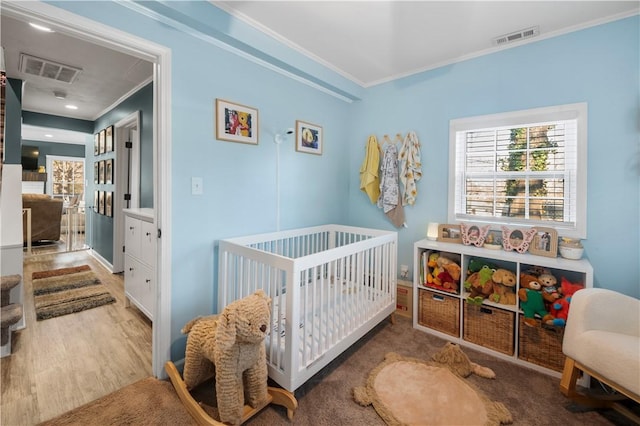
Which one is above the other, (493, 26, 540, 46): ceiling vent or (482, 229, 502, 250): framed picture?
(493, 26, 540, 46): ceiling vent

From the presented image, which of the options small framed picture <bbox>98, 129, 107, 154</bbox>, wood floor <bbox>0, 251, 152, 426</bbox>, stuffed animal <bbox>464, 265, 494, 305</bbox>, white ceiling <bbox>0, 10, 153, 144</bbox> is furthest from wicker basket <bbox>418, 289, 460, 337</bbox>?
small framed picture <bbox>98, 129, 107, 154</bbox>

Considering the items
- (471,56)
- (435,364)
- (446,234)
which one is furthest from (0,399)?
(471,56)

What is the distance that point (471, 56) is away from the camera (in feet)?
8.16

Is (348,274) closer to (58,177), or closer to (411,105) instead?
(411,105)

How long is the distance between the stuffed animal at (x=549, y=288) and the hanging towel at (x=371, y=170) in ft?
5.15

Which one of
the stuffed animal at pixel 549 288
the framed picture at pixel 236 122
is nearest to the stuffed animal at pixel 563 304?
the stuffed animal at pixel 549 288

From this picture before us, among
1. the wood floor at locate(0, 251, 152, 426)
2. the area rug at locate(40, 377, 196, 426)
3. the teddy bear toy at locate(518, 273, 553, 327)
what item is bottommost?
→ the area rug at locate(40, 377, 196, 426)

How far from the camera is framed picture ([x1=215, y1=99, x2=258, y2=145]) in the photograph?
6.84 feet

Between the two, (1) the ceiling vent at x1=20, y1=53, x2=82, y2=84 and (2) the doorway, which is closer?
(1) the ceiling vent at x1=20, y1=53, x2=82, y2=84

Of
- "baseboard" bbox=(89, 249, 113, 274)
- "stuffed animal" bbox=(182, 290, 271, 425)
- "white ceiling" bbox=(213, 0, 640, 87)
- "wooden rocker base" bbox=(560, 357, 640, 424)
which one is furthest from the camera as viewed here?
"baseboard" bbox=(89, 249, 113, 274)

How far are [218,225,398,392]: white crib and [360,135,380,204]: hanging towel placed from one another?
494 millimetres

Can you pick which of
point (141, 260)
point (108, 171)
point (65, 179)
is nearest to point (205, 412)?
point (141, 260)

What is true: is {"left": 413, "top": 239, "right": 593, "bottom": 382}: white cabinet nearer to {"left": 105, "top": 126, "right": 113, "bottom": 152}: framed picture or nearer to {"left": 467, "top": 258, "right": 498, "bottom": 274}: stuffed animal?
{"left": 467, "top": 258, "right": 498, "bottom": 274}: stuffed animal

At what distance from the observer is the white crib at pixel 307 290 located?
158 cm
